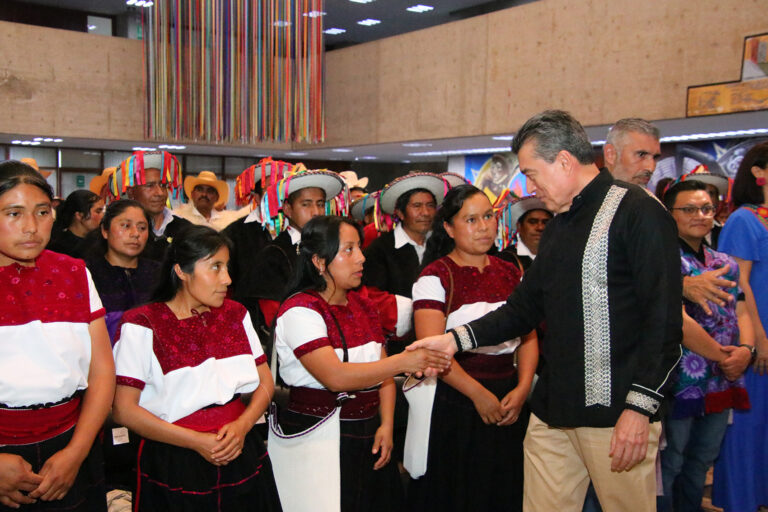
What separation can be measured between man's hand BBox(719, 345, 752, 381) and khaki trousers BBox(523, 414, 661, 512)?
102 cm

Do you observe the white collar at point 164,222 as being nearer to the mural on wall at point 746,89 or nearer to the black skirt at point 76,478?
the black skirt at point 76,478

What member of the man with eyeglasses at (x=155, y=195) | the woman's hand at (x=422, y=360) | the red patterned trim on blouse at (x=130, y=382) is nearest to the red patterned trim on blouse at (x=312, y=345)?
the woman's hand at (x=422, y=360)

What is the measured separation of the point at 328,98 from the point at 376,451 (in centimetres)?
1057

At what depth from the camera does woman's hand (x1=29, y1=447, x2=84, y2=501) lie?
6.45 ft

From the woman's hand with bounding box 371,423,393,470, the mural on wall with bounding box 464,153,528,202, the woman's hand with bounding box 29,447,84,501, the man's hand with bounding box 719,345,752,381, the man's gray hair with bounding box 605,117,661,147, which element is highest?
the mural on wall with bounding box 464,153,528,202

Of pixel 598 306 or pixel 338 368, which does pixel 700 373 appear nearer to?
pixel 598 306

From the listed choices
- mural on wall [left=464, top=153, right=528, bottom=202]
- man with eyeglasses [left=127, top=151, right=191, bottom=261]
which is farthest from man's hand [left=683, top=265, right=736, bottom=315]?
mural on wall [left=464, top=153, right=528, bottom=202]

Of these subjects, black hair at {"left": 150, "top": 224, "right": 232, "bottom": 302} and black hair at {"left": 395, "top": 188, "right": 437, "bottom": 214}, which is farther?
black hair at {"left": 395, "top": 188, "right": 437, "bottom": 214}

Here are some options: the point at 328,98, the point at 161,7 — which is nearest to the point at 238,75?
the point at 161,7

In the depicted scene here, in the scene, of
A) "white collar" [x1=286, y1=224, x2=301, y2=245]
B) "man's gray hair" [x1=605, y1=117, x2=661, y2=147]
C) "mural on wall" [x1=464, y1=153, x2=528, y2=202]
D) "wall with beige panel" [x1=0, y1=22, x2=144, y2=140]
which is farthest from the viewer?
"mural on wall" [x1=464, y1=153, x2=528, y2=202]

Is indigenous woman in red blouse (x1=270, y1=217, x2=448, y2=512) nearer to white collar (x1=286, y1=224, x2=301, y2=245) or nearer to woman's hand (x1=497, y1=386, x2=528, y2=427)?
woman's hand (x1=497, y1=386, x2=528, y2=427)

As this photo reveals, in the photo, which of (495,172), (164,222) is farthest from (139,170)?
(495,172)

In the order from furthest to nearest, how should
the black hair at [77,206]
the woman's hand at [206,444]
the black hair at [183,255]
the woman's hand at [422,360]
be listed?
the black hair at [77,206]
the woman's hand at [422,360]
the black hair at [183,255]
the woman's hand at [206,444]

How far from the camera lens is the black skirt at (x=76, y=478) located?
199cm
